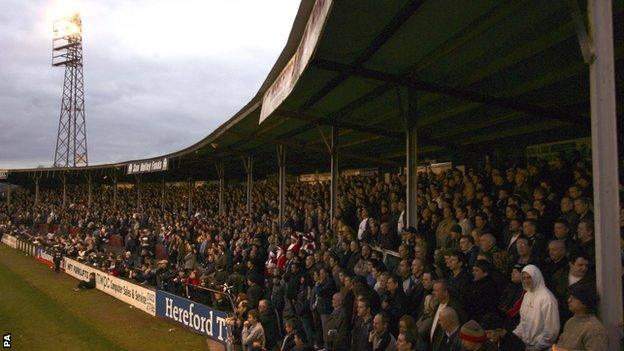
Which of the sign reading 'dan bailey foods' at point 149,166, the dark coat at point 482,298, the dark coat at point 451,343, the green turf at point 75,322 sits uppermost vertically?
the sign reading 'dan bailey foods' at point 149,166

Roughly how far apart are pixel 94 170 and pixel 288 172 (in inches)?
525

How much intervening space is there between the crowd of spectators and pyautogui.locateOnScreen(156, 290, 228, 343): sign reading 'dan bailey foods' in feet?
1.28

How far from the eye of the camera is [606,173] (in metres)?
3.82

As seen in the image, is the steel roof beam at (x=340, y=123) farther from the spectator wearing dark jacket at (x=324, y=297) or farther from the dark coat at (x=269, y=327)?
the dark coat at (x=269, y=327)

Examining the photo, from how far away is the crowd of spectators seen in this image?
14.8ft

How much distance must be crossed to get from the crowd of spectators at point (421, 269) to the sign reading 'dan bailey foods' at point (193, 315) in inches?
15.4

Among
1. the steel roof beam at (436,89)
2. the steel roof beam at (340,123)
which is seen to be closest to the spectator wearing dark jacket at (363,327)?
the steel roof beam at (436,89)

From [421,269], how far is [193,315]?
7792 millimetres

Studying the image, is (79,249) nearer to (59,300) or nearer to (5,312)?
(59,300)

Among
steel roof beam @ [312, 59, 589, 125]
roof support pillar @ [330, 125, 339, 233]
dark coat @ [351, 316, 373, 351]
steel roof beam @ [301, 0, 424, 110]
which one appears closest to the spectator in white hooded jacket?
Answer: dark coat @ [351, 316, 373, 351]

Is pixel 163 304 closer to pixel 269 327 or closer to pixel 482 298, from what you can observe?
pixel 269 327

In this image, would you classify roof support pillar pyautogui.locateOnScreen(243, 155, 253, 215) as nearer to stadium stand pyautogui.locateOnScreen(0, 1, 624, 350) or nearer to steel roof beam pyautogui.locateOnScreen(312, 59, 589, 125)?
stadium stand pyautogui.locateOnScreen(0, 1, 624, 350)

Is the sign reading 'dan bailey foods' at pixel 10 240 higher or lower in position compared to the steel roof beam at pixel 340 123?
lower

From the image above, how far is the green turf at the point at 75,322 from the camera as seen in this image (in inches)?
474
